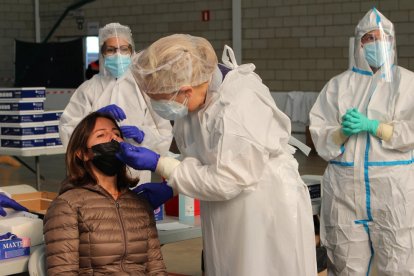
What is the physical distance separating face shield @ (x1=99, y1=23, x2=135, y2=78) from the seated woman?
1177 mm

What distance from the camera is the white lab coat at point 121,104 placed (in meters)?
3.30

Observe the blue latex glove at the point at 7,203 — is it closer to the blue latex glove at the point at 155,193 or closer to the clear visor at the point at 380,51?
the blue latex glove at the point at 155,193

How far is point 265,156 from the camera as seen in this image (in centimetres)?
202

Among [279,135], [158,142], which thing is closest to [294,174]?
[279,135]

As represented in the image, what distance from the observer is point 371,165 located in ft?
9.95

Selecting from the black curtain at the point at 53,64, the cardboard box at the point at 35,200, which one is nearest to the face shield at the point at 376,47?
the cardboard box at the point at 35,200

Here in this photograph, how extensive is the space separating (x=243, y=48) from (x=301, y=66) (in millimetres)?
1054

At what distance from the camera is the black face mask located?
2.18m

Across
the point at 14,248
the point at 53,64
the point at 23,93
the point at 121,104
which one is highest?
the point at 53,64

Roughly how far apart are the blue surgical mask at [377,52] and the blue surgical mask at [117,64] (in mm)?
1149

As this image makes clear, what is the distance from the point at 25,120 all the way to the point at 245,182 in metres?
3.71

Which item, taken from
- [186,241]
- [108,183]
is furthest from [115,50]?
[186,241]

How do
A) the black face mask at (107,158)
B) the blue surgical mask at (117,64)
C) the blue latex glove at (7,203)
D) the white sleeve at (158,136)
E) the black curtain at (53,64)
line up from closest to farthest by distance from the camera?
the black face mask at (107,158), the blue latex glove at (7,203), the white sleeve at (158,136), the blue surgical mask at (117,64), the black curtain at (53,64)

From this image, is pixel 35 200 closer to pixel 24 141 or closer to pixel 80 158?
pixel 80 158
